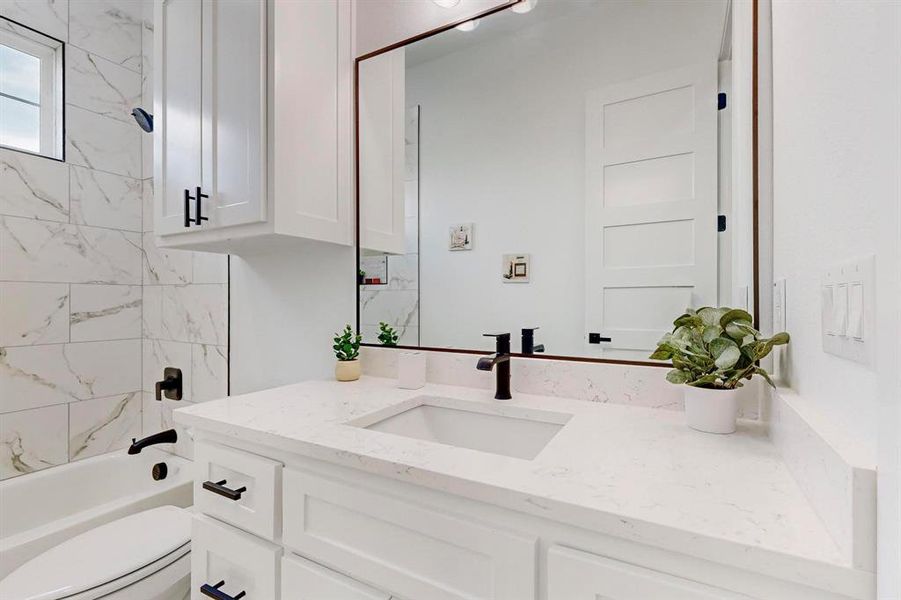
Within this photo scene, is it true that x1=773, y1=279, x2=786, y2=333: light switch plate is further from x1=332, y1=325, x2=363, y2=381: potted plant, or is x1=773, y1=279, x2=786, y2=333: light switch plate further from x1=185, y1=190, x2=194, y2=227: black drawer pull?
x1=185, y1=190, x2=194, y2=227: black drawer pull

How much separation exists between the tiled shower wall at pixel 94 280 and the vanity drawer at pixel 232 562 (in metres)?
0.98

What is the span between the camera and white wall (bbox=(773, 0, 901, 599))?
38 cm

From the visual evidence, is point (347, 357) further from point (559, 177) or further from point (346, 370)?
point (559, 177)

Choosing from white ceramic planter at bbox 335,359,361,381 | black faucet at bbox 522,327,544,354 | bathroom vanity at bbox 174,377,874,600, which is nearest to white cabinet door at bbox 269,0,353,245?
white ceramic planter at bbox 335,359,361,381

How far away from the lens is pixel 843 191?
527mm

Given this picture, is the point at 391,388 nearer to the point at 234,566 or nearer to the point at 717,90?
the point at 234,566

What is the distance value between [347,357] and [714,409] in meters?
1.02

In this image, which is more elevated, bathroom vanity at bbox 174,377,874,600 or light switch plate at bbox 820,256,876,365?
light switch plate at bbox 820,256,876,365

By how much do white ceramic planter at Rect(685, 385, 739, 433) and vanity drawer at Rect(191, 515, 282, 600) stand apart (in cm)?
88

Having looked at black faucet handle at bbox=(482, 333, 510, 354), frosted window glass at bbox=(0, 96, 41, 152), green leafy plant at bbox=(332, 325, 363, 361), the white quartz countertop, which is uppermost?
frosted window glass at bbox=(0, 96, 41, 152)

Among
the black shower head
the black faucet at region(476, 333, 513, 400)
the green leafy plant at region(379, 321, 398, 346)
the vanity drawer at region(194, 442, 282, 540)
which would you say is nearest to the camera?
the vanity drawer at region(194, 442, 282, 540)

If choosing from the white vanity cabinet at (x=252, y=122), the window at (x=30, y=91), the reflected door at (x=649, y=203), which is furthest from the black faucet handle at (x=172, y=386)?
the reflected door at (x=649, y=203)

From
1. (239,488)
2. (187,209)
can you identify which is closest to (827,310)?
(239,488)

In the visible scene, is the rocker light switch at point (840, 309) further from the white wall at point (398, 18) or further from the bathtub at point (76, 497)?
the bathtub at point (76, 497)
